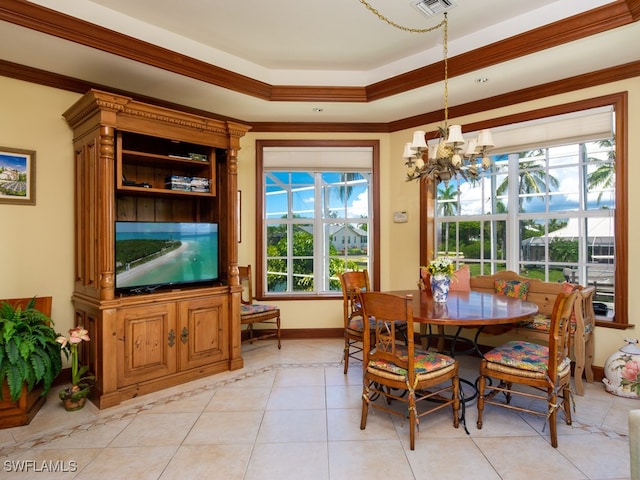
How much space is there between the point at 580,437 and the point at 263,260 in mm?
3568

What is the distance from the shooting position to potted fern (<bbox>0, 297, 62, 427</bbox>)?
2492 mm

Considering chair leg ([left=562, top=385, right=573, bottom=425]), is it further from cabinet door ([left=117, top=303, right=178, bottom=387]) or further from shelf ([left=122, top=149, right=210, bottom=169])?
shelf ([left=122, top=149, right=210, bottom=169])

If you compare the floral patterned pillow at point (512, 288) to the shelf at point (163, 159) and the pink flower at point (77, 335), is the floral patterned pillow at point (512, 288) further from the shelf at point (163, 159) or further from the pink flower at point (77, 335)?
the pink flower at point (77, 335)

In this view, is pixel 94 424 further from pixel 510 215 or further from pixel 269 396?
pixel 510 215

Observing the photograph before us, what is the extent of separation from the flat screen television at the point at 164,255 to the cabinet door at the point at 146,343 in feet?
0.74

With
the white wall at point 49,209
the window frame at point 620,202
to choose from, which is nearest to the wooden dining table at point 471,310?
the window frame at point 620,202

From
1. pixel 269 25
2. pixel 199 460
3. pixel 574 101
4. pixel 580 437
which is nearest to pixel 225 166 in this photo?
pixel 269 25

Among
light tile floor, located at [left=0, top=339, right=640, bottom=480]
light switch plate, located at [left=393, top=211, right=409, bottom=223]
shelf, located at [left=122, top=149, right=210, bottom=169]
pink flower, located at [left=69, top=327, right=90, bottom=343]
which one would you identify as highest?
shelf, located at [left=122, top=149, right=210, bottom=169]

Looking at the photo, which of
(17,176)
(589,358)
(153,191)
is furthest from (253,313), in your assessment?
(589,358)

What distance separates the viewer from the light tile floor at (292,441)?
6.85ft

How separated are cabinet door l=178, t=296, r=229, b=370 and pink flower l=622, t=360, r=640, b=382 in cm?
344

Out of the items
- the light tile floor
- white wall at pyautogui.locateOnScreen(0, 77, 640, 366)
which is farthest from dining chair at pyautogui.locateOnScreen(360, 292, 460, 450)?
white wall at pyautogui.locateOnScreen(0, 77, 640, 366)

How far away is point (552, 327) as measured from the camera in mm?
2307

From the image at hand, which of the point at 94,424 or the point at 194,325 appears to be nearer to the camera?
the point at 94,424
